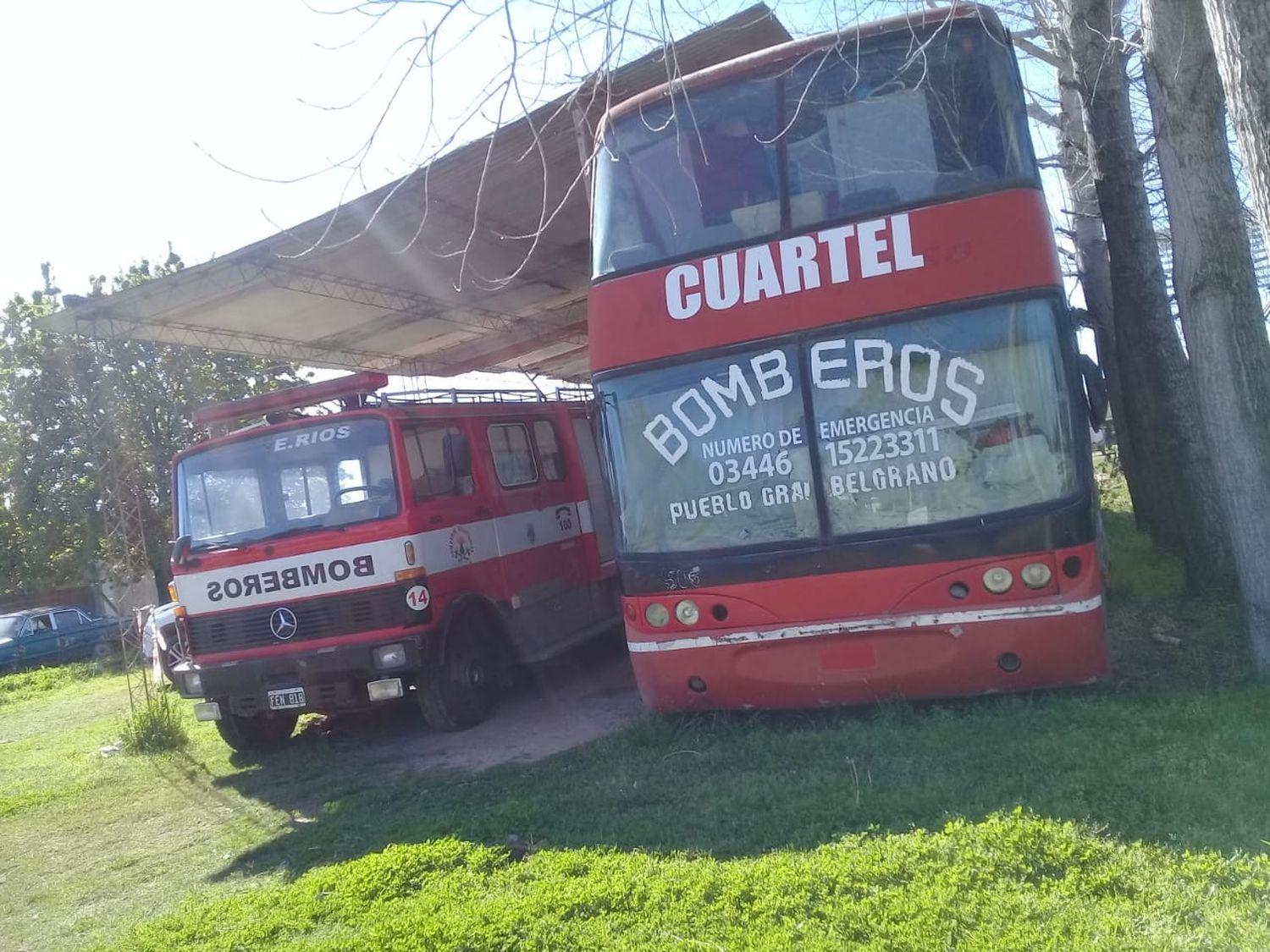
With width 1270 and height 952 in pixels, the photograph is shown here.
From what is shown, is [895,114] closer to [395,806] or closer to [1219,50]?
[1219,50]

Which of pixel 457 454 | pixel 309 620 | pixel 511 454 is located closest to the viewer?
pixel 309 620

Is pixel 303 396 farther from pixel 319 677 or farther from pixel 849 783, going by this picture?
pixel 849 783

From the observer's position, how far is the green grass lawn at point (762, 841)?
13.2ft

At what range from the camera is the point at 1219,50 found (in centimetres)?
450

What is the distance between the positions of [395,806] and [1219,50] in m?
5.99

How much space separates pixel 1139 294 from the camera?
30.5 ft

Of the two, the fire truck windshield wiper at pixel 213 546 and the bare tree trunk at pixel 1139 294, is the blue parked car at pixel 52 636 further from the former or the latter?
the bare tree trunk at pixel 1139 294

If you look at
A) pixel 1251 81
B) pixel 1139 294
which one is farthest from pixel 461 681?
pixel 1251 81

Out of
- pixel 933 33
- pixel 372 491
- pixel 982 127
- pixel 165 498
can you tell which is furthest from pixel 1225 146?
pixel 165 498

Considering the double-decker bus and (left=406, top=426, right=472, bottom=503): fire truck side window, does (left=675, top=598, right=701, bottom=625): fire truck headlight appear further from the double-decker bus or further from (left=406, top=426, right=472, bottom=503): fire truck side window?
(left=406, top=426, right=472, bottom=503): fire truck side window

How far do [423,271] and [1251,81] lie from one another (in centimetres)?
1100

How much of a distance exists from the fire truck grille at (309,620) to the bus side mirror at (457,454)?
135cm

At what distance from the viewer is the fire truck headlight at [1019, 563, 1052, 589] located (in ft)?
19.3

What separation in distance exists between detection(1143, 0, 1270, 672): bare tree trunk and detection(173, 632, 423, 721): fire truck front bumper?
223 inches
